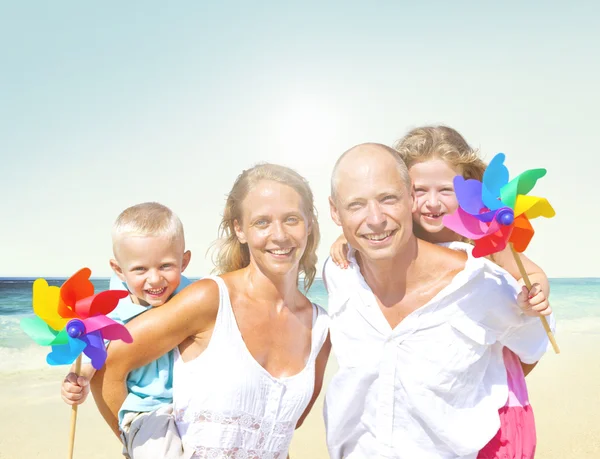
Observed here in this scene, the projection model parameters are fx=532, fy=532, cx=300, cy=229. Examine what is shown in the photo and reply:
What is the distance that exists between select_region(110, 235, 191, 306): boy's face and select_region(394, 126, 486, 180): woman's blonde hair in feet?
5.98

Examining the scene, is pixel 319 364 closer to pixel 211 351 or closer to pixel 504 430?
pixel 211 351

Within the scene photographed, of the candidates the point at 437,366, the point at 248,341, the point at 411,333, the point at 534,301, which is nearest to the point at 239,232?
the point at 248,341

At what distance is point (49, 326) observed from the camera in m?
2.92

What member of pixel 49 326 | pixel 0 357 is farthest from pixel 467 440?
pixel 0 357

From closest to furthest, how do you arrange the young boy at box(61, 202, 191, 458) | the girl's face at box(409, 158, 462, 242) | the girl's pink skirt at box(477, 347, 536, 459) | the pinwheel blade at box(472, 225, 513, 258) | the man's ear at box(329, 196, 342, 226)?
1. the pinwheel blade at box(472, 225, 513, 258)
2. the young boy at box(61, 202, 191, 458)
3. the girl's pink skirt at box(477, 347, 536, 459)
4. the man's ear at box(329, 196, 342, 226)
5. the girl's face at box(409, 158, 462, 242)

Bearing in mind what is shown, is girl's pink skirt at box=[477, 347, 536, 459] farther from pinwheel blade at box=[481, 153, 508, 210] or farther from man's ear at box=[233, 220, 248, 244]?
man's ear at box=[233, 220, 248, 244]

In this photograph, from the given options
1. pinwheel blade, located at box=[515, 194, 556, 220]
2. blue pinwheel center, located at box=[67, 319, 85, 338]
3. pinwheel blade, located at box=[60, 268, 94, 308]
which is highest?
pinwheel blade, located at box=[515, 194, 556, 220]

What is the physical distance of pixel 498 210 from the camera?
292 centimetres

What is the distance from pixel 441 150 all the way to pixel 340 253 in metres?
1.10

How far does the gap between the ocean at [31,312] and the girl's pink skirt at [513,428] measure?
1353 centimetres

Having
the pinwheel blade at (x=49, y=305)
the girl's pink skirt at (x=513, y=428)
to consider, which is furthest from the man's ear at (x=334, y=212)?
the pinwheel blade at (x=49, y=305)

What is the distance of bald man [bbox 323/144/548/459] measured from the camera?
10.4ft

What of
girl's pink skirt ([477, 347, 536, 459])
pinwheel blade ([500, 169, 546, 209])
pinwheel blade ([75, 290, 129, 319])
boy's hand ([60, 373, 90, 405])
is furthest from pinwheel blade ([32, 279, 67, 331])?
girl's pink skirt ([477, 347, 536, 459])

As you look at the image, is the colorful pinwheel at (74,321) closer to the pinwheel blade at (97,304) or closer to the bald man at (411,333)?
the pinwheel blade at (97,304)
